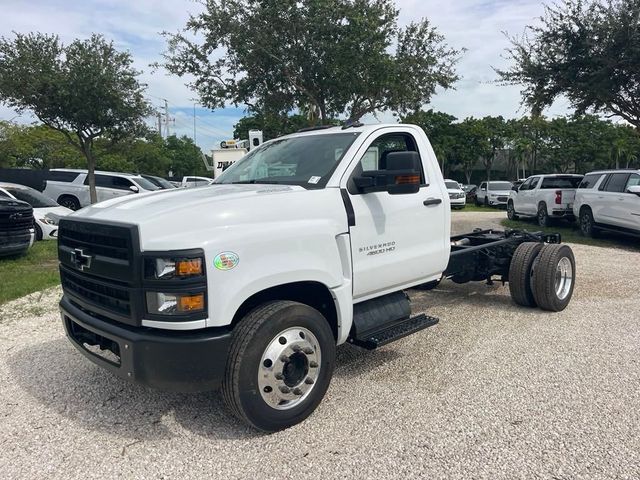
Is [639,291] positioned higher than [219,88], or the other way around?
[219,88]

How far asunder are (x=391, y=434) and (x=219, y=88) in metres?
15.8

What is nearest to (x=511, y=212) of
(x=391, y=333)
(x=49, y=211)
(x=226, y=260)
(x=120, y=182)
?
(x=120, y=182)

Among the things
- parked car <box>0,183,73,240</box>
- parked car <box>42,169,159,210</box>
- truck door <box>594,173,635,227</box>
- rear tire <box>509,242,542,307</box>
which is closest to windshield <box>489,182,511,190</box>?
truck door <box>594,173,635,227</box>

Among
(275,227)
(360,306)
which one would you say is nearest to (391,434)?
(360,306)

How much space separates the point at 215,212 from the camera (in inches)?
123

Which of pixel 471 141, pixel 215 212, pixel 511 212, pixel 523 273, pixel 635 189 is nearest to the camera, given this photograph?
pixel 215 212

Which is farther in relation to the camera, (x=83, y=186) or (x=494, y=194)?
(x=494, y=194)

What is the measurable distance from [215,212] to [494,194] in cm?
2744

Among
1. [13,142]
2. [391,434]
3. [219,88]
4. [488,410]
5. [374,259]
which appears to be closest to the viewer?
[391,434]

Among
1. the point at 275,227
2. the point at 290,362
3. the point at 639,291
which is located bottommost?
the point at 639,291

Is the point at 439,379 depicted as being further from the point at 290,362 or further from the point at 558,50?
the point at 558,50

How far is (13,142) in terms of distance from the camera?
140 ft

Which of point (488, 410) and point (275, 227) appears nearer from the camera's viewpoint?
point (275, 227)

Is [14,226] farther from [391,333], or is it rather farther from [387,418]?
[387,418]
